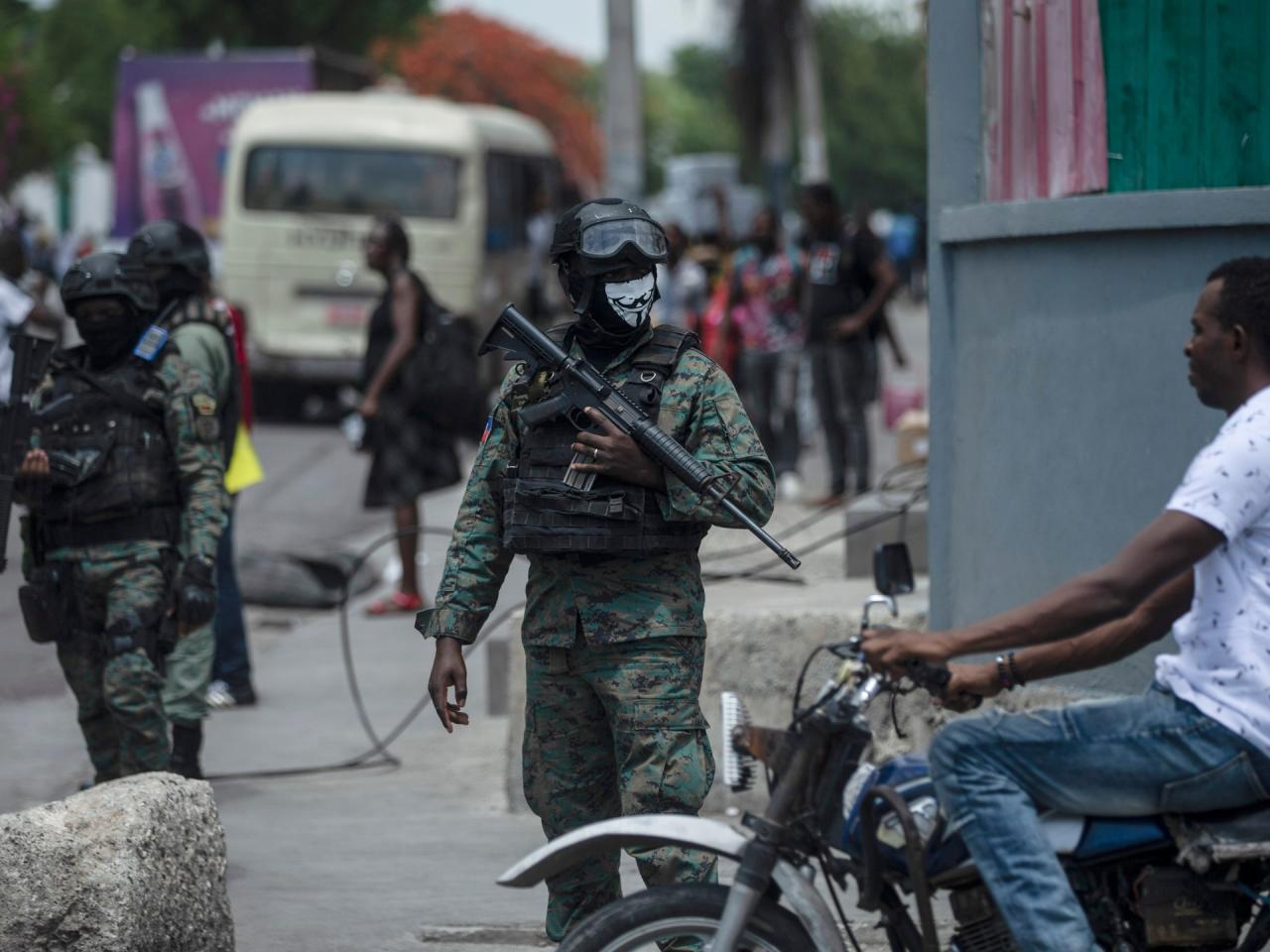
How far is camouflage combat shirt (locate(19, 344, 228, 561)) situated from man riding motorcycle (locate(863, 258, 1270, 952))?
9.41ft

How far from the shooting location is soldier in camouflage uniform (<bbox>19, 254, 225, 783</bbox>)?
18.9 feet

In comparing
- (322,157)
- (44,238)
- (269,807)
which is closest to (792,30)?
(44,238)

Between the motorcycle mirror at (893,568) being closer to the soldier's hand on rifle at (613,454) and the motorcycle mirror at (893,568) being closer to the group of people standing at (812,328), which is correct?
the soldier's hand on rifle at (613,454)

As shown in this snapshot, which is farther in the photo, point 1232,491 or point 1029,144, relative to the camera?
point 1029,144

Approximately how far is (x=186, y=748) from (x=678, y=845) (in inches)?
136

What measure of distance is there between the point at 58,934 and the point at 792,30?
30790 millimetres

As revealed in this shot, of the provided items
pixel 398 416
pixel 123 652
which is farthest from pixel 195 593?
pixel 398 416

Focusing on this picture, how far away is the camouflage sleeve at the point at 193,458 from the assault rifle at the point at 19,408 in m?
0.37

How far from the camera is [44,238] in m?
32.6

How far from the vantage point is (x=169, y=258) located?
6.85 m

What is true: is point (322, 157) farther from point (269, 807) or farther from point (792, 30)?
point (792, 30)

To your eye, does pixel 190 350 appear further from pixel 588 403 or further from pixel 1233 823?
pixel 1233 823

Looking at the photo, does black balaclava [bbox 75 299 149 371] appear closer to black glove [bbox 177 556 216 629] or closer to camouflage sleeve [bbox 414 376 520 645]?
black glove [bbox 177 556 216 629]

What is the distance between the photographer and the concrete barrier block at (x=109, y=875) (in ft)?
14.8
